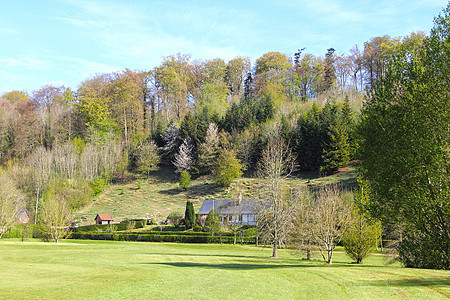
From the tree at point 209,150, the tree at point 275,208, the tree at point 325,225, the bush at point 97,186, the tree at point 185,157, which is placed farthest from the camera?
the tree at point 185,157

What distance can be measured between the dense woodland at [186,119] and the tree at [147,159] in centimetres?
22

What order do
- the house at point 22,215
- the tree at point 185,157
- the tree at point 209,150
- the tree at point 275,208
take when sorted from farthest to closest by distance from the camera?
the tree at point 185,157, the tree at point 209,150, the house at point 22,215, the tree at point 275,208

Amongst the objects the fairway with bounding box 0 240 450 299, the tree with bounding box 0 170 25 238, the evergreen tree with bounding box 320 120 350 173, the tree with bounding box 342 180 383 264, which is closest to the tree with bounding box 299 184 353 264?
the tree with bounding box 342 180 383 264

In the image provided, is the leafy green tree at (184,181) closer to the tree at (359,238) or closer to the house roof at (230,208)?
the house roof at (230,208)

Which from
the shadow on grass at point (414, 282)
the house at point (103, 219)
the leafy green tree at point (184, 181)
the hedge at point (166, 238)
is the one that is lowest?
the hedge at point (166, 238)

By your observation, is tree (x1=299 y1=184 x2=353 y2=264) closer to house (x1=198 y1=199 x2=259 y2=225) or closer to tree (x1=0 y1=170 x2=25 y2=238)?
house (x1=198 y1=199 x2=259 y2=225)

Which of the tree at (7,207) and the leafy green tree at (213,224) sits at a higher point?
the tree at (7,207)

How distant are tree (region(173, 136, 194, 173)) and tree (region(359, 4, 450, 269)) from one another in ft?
191

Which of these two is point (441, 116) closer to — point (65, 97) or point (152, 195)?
point (152, 195)

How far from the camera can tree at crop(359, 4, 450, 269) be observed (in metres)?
16.1

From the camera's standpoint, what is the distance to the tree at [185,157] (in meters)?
75.1

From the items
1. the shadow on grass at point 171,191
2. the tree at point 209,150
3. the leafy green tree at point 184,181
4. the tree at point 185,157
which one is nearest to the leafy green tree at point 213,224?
the leafy green tree at point 184,181

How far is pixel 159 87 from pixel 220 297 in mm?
82196

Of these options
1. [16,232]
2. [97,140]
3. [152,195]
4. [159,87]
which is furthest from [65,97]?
[16,232]
